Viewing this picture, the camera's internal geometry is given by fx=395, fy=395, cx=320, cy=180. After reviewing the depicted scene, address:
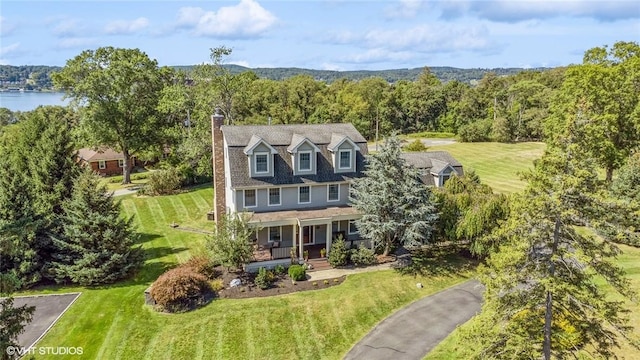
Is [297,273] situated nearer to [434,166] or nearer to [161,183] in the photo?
[434,166]

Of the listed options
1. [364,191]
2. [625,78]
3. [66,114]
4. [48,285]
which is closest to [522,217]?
[364,191]

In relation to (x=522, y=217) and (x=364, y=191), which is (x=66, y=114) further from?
(x=522, y=217)

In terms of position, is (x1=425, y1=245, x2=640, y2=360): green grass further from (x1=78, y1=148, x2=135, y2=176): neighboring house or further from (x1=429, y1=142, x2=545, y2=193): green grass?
(x1=78, y1=148, x2=135, y2=176): neighboring house

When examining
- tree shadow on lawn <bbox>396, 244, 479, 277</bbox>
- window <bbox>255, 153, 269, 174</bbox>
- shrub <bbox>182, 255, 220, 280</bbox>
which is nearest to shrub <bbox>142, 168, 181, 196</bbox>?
window <bbox>255, 153, 269, 174</bbox>

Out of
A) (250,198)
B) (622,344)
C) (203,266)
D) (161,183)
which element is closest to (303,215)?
(250,198)

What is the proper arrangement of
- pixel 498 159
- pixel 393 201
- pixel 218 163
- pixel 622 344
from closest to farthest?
pixel 622 344 < pixel 393 201 < pixel 218 163 < pixel 498 159
